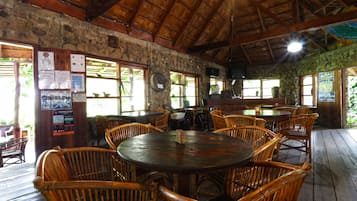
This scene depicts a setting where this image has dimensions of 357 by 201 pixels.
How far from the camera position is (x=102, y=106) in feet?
15.2

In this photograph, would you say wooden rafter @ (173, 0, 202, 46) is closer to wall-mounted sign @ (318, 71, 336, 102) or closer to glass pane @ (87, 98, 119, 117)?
glass pane @ (87, 98, 119, 117)

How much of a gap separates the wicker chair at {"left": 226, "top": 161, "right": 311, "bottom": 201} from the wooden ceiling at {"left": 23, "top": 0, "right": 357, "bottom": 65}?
361cm

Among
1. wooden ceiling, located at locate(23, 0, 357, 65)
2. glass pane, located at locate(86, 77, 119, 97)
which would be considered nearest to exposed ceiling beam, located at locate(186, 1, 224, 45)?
wooden ceiling, located at locate(23, 0, 357, 65)

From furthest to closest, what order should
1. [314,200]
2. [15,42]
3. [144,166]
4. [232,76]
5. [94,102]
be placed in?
1. [232,76]
2. [94,102]
3. [15,42]
4. [314,200]
5. [144,166]

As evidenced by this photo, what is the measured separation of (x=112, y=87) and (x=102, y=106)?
54 centimetres

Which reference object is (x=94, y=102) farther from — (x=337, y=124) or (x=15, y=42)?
(x=337, y=124)

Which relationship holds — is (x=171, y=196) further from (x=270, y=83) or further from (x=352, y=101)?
(x=270, y=83)

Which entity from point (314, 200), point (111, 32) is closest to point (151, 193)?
point (314, 200)

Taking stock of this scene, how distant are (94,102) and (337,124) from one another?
774 cm

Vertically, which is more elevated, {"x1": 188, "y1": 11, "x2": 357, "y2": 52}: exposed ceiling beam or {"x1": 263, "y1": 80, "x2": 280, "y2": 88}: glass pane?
{"x1": 188, "y1": 11, "x2": 357, "y2": 52}: exposed ceiling beam

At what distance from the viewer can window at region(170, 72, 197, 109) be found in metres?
7.06

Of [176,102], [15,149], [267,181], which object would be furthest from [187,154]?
[176,102]

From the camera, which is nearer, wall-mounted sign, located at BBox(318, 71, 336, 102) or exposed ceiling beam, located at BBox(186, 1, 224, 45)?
exposed ceiling beam, located at BBox(186, 1, 224, 45)

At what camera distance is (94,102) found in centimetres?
445
